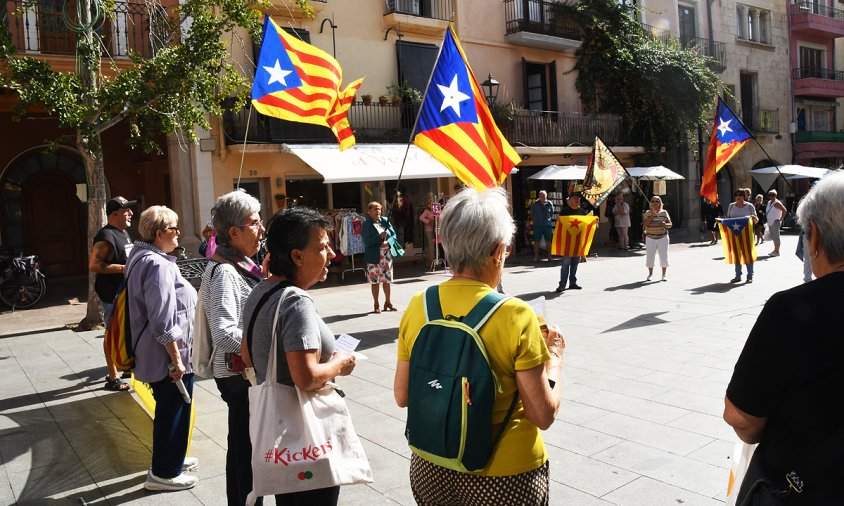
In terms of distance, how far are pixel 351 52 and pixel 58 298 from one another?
28.7 ft

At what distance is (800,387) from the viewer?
1959mm

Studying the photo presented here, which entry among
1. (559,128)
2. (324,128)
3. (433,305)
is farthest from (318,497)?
(559,128)

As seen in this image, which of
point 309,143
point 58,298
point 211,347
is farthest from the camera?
point 309,143

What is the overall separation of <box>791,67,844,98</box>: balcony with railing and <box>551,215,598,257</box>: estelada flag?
24200 millimetres

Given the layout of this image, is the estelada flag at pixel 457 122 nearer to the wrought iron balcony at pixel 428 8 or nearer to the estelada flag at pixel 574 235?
the estelada flag at pixel 574 235

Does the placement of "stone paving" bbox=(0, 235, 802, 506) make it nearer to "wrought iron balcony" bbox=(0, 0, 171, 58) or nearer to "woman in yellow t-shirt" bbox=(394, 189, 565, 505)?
"woman in yellow t-shirt" bbox=(394, 189, 565, 505)

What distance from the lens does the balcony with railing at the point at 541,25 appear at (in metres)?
21.1

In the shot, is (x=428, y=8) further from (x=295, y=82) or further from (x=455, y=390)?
(x=455, y=390)

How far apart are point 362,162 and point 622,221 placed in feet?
29.2

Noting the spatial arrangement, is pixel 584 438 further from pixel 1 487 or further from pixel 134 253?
pixel 1 487

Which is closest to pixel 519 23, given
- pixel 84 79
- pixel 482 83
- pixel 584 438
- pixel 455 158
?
pixel 482 83

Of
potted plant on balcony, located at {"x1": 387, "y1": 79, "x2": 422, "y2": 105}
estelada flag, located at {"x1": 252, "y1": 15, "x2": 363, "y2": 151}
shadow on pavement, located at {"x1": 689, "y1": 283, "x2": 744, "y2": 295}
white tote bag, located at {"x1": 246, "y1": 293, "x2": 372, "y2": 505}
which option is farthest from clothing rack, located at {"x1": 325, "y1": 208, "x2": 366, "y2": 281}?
white tote bag, located at {"x1": 246, "y1": 293, "x2": 372, "y2": 505}

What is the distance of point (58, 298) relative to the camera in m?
13.9

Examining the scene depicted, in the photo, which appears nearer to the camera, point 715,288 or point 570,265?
point 715,288
